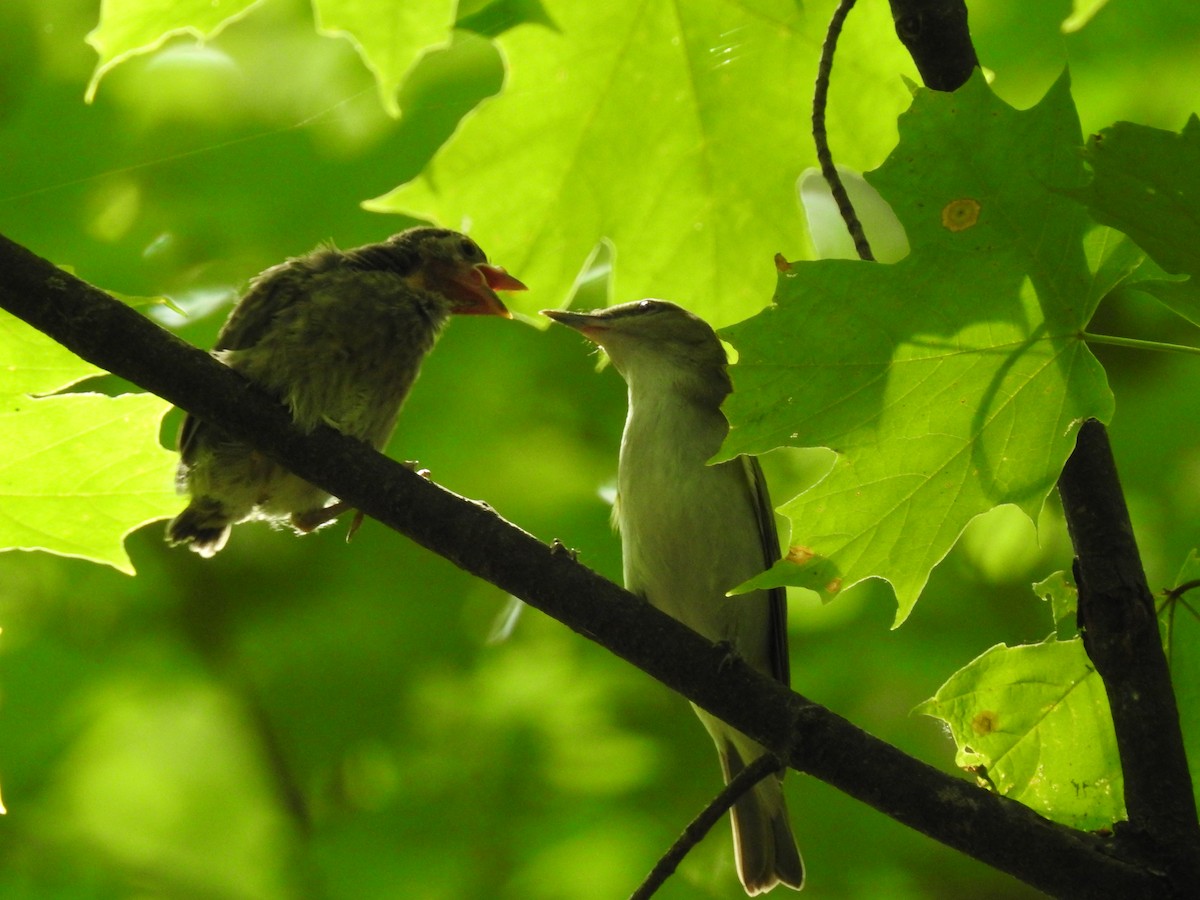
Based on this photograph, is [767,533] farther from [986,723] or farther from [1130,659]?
[1130,659]

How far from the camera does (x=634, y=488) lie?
3545 millimetres

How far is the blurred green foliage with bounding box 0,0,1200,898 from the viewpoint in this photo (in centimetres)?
538

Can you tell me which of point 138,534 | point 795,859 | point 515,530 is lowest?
point 138,534

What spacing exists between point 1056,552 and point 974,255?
11.0ft

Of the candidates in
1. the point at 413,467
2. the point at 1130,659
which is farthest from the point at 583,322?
the point at 1130,659

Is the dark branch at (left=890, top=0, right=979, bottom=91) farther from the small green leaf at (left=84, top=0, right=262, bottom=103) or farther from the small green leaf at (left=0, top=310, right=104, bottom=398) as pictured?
the small green leaf at (left=0, top=310, right=104, bottom=398)

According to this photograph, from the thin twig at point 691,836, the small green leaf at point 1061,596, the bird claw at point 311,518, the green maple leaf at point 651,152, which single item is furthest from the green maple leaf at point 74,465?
the small green leaf at point 1061,596

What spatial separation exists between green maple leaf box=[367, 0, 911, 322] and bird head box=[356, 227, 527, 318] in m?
0.63

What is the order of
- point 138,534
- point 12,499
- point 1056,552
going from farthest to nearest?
point 138,534 → point 1056,552 → point 12,499

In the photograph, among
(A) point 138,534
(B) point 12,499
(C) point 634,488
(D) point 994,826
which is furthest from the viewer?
(A) point 138,534

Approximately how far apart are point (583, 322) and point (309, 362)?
909mm

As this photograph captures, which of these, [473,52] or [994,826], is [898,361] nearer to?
[994,826]

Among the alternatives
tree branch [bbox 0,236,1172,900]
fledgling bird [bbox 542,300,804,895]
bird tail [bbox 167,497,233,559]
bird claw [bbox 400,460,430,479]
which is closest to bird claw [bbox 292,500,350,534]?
bird tail [bbox 167,497,233,559]

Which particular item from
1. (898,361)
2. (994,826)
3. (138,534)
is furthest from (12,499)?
(138,534)
